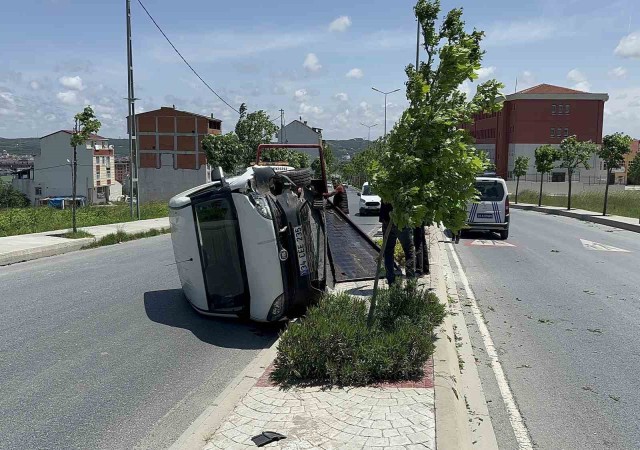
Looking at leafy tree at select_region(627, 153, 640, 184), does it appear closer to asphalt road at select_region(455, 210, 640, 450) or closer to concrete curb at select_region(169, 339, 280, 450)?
asphalt road at select_region(455, 210, 640, 450)

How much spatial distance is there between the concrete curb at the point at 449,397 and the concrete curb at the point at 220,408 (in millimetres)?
1528

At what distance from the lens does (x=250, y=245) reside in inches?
263

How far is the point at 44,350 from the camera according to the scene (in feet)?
20.9

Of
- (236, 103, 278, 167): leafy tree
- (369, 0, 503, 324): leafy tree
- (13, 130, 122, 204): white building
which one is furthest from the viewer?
(13, 130, 122, 204): white building

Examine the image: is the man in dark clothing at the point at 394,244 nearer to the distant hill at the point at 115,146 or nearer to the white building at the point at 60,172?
the white building at the point at 60,172

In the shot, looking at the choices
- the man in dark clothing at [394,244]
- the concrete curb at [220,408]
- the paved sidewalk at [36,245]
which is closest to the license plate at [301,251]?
the concrete curb at [220,408]

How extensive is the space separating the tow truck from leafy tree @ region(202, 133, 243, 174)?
4813 cm

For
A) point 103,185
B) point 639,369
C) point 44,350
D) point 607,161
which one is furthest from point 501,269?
point 103,185

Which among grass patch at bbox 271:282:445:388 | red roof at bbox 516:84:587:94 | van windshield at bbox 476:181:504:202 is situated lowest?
grass patch at bbox 271:282:445:388

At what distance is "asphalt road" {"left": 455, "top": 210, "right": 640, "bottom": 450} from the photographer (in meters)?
4.73

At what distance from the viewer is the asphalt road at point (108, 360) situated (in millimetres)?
4527

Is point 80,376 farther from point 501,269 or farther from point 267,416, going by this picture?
point 501,269

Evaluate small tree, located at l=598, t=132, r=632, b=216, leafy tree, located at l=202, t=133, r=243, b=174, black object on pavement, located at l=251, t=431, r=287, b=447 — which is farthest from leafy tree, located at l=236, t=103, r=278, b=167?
black object on pavement, located at l=251, t=431, r=287, b=447

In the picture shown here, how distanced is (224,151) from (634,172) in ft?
217
